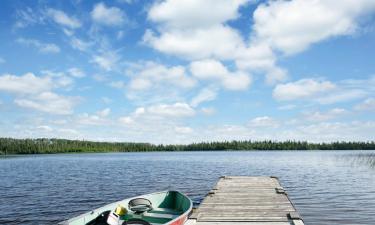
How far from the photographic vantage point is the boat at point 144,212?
10578 mm

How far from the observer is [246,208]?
1431 cm

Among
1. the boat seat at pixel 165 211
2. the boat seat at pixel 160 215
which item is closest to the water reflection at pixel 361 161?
the boat seat at pixel 165 211

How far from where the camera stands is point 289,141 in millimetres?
182500

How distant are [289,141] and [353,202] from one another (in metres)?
166

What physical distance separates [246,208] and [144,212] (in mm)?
3709

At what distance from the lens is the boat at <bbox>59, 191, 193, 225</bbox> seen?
1058 centimetres

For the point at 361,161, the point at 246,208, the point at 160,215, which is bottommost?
the point at 160,215

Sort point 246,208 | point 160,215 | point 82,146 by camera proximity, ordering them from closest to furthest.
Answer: point 246,208
point 160,215
point 82,146

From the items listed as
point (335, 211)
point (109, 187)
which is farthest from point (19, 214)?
point (335, 211)

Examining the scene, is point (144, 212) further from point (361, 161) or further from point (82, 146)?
point (82, 146)

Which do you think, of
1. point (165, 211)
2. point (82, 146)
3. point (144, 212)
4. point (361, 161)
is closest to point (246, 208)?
point (165, 211)

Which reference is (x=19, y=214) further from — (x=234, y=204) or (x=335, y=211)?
(x=335, y=211)

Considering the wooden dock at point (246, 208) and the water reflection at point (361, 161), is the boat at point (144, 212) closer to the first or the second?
the wooden dock at point (246, 208)

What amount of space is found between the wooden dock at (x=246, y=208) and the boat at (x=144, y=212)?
2.55 ft
